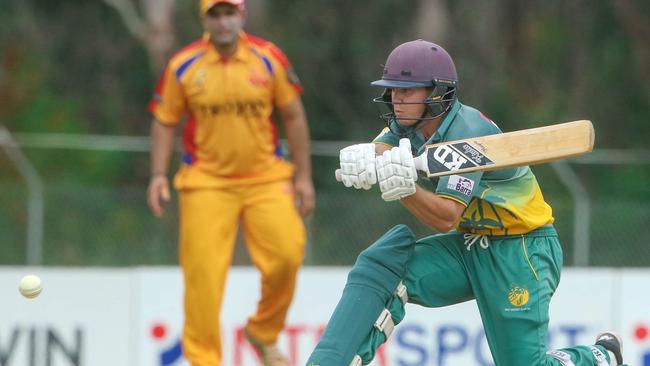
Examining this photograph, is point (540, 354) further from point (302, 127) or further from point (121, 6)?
point (121, 6)

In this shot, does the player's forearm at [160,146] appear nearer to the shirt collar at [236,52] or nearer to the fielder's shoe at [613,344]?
the shirt collar at [236,52]

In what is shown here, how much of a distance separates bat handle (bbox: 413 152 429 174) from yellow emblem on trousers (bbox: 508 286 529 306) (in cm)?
78

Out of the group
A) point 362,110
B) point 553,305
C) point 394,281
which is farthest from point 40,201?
point 362,110

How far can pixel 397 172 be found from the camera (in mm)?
5133

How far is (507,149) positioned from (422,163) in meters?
0.35

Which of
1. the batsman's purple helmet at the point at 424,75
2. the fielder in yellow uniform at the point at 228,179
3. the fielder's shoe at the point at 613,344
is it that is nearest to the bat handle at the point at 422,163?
the batsman's purple helmet at the point at 424,75

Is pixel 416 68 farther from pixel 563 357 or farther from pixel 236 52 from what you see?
pixel 236 52

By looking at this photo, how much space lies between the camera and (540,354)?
18.7 feet

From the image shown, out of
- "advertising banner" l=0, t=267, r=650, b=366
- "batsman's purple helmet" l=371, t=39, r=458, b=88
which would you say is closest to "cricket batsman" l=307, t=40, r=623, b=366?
"batsman's purple helmet" l=371, t=39, r=458, b=88

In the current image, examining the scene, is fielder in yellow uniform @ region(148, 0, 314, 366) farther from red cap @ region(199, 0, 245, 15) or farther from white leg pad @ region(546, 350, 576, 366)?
white leg pad @ region(546, 350, 576, 366)

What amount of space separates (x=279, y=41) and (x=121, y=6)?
2667 mm

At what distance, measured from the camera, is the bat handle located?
5262 millimetres

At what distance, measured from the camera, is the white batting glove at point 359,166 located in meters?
5.19

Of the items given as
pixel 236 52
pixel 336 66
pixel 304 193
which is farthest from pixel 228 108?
pixel 336 66
